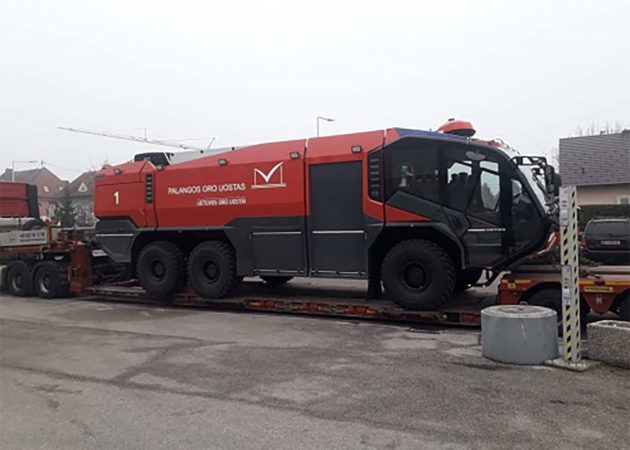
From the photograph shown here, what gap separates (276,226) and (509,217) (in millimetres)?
4179

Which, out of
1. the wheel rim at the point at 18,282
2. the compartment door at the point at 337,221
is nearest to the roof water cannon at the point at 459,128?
the compartment door at the point at 337,221

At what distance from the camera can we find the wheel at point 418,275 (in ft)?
29.3

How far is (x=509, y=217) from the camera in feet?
28.5

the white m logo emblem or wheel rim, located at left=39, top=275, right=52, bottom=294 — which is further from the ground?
the white m logo emblem

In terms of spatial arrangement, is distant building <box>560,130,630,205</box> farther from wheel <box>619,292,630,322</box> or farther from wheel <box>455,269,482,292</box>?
wheel <box>619,292,630,322</box>

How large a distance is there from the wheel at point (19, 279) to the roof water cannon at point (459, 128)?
11.6m

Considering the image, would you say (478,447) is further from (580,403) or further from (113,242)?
(113,242)

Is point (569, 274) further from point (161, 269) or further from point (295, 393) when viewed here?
point (161, 269)

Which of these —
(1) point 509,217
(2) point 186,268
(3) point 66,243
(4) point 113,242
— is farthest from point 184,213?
(1) point 509,217

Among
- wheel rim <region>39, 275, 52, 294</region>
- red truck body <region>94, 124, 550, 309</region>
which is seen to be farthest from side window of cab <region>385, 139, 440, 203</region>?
wheel rim <region>39, 275, 52, 294</region>

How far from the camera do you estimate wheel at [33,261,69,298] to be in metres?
14.5

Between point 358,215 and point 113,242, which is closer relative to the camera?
point 358,215

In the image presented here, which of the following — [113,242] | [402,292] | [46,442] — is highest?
[113,242]

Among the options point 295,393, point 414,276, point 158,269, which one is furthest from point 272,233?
point 295,393
